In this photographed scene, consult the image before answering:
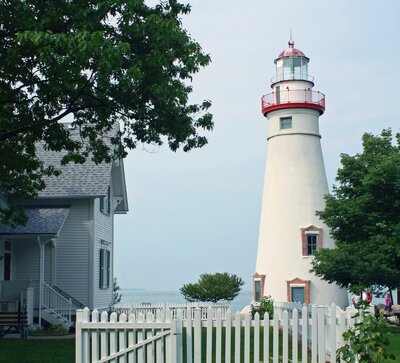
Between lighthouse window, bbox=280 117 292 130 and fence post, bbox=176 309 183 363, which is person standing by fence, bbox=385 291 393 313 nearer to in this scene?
lighthouse window, bbox=280 117 292 130

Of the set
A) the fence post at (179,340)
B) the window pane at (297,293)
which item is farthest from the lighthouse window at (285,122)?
the fence post at (179,340)

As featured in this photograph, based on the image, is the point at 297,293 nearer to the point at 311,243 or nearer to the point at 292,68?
the point at 311,243

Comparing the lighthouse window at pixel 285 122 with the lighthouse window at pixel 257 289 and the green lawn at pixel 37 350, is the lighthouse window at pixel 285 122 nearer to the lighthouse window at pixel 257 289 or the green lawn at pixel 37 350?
the lighthouse window at pixel 257 289

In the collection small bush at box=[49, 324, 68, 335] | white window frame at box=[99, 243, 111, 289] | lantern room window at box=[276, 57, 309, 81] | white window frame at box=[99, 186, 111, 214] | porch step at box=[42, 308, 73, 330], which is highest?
lantern room window at box=[276, 57, 309, 81]

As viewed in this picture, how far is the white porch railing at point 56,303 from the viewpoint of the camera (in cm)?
2534

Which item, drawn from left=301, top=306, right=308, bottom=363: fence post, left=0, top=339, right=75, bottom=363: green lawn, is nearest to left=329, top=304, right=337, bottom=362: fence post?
left=301, top=306, right=308, bottom=363: fence post

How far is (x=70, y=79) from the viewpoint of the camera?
45.8 ft

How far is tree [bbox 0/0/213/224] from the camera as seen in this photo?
1240 cm

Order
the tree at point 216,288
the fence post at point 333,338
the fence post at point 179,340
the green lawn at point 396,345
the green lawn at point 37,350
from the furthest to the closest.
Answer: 1. the tree at point 216,288
2. the green lawn at point 396,345
3. the green lawn at point 37,350
4. the fence post at point 333,338
5. the fence post at point 179,340

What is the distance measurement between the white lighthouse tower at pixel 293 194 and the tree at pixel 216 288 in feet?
13.2

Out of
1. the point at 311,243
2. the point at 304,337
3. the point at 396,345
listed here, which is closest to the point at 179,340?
the point at 304,337

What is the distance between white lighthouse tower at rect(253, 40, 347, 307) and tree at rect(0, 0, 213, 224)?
19629 mm

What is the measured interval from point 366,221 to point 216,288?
15094mm

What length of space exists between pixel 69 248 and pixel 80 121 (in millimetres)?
11115
